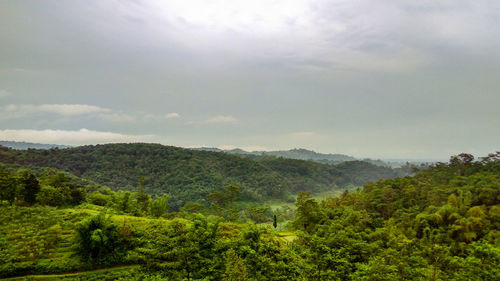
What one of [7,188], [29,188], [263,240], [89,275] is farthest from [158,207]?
[263,240]

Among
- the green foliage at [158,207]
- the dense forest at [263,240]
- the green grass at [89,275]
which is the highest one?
the dense forest at [263,240]

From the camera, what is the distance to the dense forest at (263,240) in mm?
15484

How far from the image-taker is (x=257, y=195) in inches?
4156

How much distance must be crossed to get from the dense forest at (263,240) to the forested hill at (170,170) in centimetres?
6007

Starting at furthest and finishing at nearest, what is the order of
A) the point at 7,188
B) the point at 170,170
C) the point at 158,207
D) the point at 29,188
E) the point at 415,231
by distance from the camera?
the point at 170,170
the point at 158,207
the point at 29,188
the point at 7,188
the point at 415,231

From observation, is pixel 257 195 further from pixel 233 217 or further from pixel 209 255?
pixel 209 255

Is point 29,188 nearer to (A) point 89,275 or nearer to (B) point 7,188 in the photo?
(B) point 7,188

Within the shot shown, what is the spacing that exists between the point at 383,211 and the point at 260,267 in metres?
28.8

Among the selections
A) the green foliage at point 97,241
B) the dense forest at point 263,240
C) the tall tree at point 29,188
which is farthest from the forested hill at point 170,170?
the green foliage at point 97,241

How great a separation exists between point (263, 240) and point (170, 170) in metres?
99.0

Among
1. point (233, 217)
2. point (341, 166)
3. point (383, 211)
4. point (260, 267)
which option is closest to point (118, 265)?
point (260, 267)

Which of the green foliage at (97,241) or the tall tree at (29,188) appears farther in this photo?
the tall tree at (29,188)

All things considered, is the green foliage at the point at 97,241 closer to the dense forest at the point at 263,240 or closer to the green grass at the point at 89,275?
the dense forest at the point at 263,240

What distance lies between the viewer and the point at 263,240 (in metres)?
22.1
